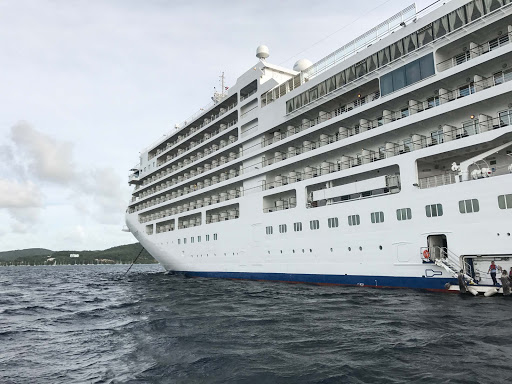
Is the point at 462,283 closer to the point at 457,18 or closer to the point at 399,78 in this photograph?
the point at 399,78

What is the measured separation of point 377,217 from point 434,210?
3.18 m

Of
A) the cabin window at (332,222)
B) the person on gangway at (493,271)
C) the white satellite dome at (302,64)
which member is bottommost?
the person on gangway at (493,271)

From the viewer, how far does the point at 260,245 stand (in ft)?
90.9

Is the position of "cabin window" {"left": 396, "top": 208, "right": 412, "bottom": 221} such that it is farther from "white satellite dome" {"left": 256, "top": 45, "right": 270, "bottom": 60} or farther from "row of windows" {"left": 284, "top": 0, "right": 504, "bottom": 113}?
"white satellite dome" {"left": 256, "top": 45, "right": 270, "bottom": 60}

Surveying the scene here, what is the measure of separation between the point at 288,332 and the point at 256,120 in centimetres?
2366

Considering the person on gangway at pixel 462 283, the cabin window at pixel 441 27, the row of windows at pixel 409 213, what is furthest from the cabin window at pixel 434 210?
the cabin window at pixel 441 27

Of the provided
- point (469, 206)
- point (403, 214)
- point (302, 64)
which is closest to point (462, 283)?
point (469, 206)

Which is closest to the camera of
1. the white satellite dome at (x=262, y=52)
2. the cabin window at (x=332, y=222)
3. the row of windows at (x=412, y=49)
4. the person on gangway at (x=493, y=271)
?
the person on gangway at (x=493, y=271)

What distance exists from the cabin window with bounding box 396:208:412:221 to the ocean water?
389 centimetres

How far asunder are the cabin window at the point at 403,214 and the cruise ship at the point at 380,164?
79 millimetres

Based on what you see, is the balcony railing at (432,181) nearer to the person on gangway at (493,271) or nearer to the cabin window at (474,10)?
the person on gangway at (493,271)

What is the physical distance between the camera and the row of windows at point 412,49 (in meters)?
17.6

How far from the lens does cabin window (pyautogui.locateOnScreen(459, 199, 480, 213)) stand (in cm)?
1599

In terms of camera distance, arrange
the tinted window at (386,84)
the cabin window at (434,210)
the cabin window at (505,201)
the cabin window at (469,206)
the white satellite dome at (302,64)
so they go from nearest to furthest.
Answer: the cabin window at (505,201), the cabin window at (469,206), the cabin window at (434,210), the tinted window at (386,84), the white satellite dome at (302,64)
